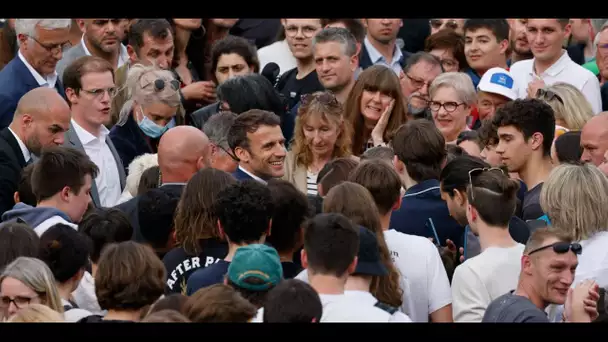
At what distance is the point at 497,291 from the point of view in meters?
5.43

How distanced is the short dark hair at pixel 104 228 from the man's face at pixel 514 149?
257 centimetres

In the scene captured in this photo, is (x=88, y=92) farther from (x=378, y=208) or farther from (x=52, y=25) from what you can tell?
(x=378, y=208)

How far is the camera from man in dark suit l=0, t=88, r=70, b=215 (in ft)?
23.7

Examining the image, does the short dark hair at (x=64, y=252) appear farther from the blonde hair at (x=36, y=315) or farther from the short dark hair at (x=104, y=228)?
the blonde hair at (x=36, y=315)

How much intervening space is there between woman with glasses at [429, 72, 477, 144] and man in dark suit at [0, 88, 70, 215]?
8.92 feet

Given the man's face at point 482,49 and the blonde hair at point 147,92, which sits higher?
the man's face at point 482,49

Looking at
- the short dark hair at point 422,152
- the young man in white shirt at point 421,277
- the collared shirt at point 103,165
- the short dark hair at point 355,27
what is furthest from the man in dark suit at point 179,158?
the short dark hair at point 355,27

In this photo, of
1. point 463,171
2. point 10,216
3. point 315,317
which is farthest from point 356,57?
point 315,317

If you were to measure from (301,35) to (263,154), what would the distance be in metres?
2.87

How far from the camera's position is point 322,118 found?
25.5 feet

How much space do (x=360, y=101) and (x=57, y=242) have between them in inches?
149

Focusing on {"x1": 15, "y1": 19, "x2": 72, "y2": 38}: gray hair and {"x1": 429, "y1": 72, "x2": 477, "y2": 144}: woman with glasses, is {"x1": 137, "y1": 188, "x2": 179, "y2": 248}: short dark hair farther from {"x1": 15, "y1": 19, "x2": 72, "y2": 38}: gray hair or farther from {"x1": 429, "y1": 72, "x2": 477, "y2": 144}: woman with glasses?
{"x1": 429, "y1": 72, "x2": 477, "y2": 144}: woman with glasses

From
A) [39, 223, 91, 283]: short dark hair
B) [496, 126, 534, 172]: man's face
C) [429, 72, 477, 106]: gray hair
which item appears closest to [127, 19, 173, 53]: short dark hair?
[429, 72, 477, 106]: gray hair

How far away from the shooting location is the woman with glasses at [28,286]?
4852 mm
